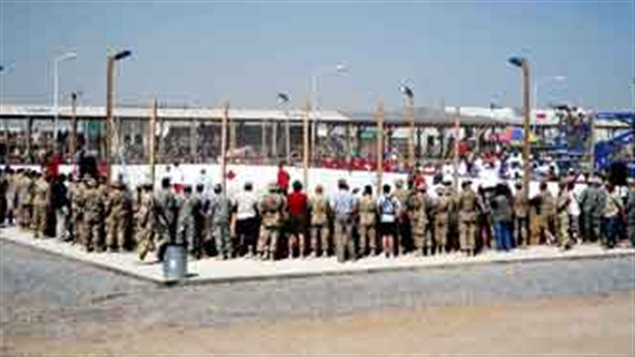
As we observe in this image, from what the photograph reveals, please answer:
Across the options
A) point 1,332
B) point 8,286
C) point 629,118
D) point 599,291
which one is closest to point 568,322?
point 599,291

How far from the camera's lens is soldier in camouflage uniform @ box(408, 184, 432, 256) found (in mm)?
20391

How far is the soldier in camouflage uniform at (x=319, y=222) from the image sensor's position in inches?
775

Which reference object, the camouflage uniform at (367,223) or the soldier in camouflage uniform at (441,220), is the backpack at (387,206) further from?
the soldier in camouflage uniform at (441,220)

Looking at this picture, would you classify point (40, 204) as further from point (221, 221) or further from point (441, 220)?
point (441, 220)

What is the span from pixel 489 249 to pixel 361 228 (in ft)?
11.2

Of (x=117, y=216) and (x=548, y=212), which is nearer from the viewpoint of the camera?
(x=117, y=216)

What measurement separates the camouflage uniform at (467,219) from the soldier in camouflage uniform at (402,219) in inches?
40.1

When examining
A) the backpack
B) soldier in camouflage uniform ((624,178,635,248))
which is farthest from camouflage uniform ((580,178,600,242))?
the backpack

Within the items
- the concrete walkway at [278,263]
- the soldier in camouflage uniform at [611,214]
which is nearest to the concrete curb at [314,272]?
the concrete walkway at [278,263]

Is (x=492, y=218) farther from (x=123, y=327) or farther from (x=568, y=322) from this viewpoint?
(x=123, y=327)

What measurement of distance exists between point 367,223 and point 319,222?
2.87 ft

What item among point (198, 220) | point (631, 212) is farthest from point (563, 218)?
point (198, 220)

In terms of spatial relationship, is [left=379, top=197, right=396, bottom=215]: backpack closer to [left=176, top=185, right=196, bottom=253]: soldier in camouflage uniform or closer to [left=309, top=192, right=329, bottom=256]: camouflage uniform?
[left=309, top=192, right=329, bottom=256]: camouflage uniform

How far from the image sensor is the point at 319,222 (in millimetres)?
19797
